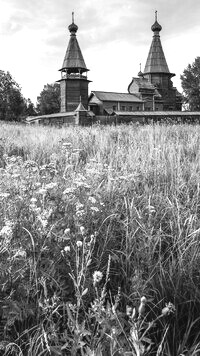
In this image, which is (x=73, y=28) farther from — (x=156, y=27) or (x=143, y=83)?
(x=156, y=27)

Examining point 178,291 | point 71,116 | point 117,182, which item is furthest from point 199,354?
point 71,116

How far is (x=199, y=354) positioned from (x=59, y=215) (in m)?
1.12

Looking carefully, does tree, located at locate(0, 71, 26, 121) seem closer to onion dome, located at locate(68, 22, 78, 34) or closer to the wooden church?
the wooden church

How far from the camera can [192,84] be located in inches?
2200

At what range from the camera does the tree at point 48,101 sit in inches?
2958

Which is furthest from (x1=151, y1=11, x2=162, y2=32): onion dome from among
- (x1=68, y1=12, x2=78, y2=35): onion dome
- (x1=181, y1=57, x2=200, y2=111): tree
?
(x1=68, y1=12, x2=78, y2=35): onion dome

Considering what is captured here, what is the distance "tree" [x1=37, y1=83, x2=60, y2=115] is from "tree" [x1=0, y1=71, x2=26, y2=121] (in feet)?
73.8

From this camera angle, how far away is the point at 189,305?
1.78 meters

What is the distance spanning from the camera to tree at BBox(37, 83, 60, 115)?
75125mm

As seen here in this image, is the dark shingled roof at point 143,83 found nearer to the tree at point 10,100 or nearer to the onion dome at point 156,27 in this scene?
the onion dome at point 156,27

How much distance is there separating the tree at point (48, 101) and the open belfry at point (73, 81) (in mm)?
32553

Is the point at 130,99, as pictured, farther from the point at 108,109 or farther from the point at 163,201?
the point at 163,201

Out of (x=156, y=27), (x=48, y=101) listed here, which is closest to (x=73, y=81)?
(x=156, y=27)

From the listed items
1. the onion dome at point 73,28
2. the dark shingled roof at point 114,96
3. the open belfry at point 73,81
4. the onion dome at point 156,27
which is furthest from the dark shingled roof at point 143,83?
the onion dome at point 156,27
